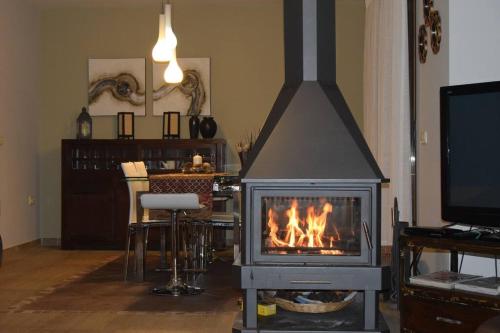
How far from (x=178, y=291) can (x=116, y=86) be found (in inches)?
141

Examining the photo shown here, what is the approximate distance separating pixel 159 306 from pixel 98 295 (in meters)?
0.59

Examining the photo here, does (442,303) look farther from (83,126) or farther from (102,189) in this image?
(83,126)

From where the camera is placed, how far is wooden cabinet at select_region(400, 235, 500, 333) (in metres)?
3.15

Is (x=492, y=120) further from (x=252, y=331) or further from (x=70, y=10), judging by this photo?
(x=70, y=10)

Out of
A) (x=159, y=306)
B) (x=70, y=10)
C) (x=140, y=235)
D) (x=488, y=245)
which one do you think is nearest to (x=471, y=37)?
(x=488, y=245)

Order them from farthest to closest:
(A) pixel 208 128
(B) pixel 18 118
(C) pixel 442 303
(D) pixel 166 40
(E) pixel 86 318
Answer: (A) pixel 208 128 < (B) pixel 18 118 < (D) pixel 166 40 < (E) pixel 86 318 < (C) pixel 442 303

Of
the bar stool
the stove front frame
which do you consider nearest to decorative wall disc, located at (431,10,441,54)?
the stove front frame

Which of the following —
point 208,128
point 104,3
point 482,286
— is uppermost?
point 104,3

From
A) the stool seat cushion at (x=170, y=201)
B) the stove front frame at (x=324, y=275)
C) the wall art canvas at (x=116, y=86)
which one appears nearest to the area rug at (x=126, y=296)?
the stool seat cushion at (x=170, y=201)

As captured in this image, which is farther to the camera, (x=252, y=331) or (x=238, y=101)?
(x=238, y=101)

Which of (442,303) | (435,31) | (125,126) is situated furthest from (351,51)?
(442,303)

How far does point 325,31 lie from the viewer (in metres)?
3.78

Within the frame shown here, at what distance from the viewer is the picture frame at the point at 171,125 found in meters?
7.64

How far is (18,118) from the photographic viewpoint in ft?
24.1
